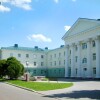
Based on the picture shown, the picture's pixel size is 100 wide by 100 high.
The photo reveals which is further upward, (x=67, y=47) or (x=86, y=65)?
(x=67, y=47)

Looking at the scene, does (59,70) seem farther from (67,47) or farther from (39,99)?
(39,99)

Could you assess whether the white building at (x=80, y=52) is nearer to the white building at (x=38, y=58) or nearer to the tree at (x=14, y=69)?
the white building at (x=38, y=58)

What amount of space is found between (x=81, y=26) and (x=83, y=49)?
5073mm

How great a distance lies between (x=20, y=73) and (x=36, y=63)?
39259mm

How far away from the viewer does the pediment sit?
51.1m

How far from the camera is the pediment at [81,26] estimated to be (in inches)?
2010

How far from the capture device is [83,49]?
54.8 meters

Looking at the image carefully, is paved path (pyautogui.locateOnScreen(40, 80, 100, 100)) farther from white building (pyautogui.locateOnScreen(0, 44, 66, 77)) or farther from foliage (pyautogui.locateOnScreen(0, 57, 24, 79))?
white building (pyautogui.locateOnScreen(0, 44, 66, 77))

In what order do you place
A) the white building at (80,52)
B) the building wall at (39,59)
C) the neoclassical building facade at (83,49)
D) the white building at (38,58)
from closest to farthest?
the neoclassical building facade at (83,49) → the white building at (80,52) → the building wall at (39,59) → the white building at (38,58)

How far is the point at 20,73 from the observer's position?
149 ft

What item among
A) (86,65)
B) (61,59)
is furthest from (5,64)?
(61,59)

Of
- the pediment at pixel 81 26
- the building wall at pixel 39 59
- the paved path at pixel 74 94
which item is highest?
the pediment at pixel 81 26

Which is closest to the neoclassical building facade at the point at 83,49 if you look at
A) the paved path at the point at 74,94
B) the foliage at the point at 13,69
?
the foliage at the point at 13,69

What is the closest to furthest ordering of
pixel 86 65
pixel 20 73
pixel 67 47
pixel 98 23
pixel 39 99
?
pixel 39 99
pixel 20 73
pixel 98 23
pixel 86 65
pixel 67 47
